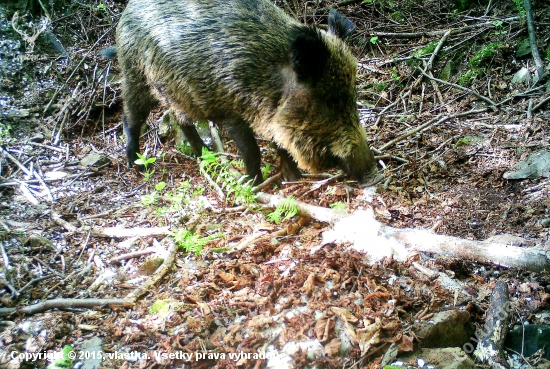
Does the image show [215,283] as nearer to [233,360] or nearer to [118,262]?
[233,360]

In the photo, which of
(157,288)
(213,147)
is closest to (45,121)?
(213,147)

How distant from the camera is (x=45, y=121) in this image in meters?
5.66

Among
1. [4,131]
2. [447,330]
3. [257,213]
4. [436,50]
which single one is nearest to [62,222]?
[257,213]

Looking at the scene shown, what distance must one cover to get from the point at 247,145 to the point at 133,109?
1.69 meters

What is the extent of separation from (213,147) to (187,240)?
7.90 feet

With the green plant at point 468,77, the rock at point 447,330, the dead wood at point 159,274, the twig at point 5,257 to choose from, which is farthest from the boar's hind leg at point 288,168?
the green plant at point 468,77

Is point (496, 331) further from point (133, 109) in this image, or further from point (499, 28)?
point (499, 28)

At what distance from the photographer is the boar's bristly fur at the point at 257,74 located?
3602mm

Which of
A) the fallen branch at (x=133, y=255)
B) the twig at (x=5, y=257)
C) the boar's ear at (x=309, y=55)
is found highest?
the boar's ear at (x=309, y=55)

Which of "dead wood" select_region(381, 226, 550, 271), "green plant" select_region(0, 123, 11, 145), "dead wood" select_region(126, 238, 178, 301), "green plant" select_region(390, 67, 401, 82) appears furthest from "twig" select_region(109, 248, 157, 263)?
"green plant" select_region(390, 67, 401, 82)

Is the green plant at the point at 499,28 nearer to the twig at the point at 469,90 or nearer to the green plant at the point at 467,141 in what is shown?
the twig at the point at 469,90

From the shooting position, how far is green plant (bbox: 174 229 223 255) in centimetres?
314

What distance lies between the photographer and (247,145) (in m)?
4.17

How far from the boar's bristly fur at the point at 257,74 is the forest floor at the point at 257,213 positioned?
46cm
